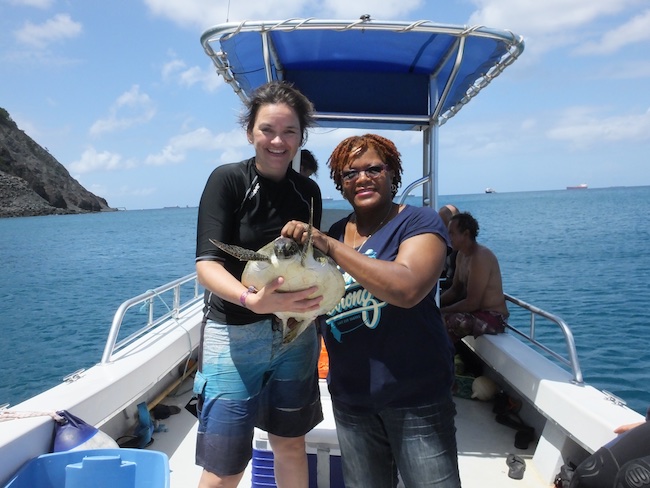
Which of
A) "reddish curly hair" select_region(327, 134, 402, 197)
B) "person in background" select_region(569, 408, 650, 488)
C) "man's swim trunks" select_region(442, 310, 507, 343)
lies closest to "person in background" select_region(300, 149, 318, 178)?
"man's swim trunks" select_region(442, 310, 507, 343)

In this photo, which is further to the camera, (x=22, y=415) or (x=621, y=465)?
(x=22, y=415)

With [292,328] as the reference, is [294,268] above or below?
above

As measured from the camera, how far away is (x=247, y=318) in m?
2.41

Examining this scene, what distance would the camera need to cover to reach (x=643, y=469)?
5.99ft

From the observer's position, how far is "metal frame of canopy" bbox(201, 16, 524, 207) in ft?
11.9

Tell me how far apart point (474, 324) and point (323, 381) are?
1998 millimetres

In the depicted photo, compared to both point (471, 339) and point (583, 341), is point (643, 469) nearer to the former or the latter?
point (471, 339)

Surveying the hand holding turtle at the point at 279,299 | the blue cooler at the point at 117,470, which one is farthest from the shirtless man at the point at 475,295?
the blue cooler at the point at 117,470

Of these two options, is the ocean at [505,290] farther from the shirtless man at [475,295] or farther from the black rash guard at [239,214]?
the black rash guard at [239,214]

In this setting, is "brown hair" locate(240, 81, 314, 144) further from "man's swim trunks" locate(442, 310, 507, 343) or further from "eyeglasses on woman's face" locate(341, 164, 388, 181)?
"man's swim trunks" locate(442, 310, 507, 343)

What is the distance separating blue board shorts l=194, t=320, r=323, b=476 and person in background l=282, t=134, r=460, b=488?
331mm

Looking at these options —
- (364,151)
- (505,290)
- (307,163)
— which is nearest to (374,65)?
(307,163)

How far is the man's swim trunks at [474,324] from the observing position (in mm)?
5102

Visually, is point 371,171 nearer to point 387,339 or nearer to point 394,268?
point 394,268
